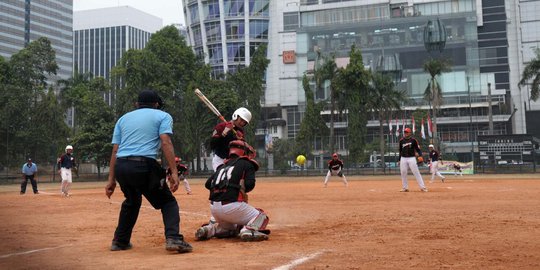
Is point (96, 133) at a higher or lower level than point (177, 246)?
higher

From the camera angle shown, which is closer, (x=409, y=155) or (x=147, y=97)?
(x=147, y=97)

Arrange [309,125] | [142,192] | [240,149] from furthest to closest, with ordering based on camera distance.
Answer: [309,125], [240,149], [142,192]

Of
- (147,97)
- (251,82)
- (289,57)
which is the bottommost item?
(147,97)

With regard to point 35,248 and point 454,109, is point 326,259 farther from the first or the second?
point 454,109

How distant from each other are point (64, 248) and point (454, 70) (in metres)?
81.5

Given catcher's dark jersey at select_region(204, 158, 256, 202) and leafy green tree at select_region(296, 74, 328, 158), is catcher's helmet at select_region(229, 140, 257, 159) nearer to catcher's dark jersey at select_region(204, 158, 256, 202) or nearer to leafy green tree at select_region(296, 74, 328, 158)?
catcher's dark jersey at select_region(204, 158, 256, 202)

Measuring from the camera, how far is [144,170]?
6.02m

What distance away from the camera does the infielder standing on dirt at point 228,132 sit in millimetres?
7770

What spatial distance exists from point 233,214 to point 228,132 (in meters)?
1.48

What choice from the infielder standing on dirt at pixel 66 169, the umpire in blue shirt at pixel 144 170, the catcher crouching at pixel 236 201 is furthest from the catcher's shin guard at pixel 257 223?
the infielder standing on dirt at pixel 66 169

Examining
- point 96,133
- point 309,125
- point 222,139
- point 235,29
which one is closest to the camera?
point 222,139

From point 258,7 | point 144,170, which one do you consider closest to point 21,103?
point 258,7

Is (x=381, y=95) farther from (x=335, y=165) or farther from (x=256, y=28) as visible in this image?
(x=256, y=28)

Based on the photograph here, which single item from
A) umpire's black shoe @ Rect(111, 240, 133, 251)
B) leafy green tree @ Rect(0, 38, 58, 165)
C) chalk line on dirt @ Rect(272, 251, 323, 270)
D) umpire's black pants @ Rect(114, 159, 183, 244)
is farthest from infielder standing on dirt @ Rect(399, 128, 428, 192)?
leafy green tree @ Rect(0, 38, 58, 165)
